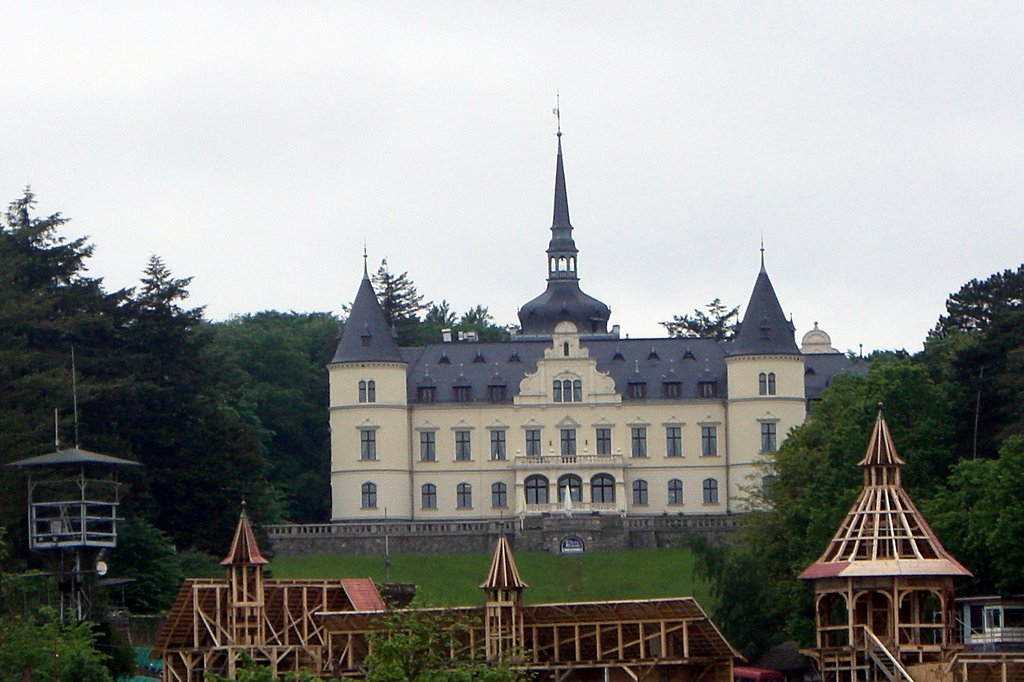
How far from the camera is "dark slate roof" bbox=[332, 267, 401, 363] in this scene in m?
106

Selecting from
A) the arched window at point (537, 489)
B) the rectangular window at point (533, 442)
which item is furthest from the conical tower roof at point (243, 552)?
the rectangular window at point (533, 442)

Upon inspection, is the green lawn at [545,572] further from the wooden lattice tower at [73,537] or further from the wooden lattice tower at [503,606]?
Answer: the wooden lattice tower at [503,606]

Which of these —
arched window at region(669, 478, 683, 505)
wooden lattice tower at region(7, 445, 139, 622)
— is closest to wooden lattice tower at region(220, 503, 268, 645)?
wooden lattice tower at region(7, 445, 139, 622)

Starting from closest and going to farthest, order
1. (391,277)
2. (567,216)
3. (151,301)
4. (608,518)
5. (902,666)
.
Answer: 1. (902,666)
2. (151,301)
3. (608,518)
4. (567,216)
5. (391,277)

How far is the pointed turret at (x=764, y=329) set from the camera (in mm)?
106438

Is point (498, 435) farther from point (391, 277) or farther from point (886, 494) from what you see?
point (886, 494)

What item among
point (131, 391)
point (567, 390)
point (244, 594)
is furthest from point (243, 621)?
point (567, 390)

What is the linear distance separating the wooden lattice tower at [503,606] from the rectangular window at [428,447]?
51.8 meters

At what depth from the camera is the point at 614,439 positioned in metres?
109

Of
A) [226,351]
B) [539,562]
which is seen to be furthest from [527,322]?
[539,562]

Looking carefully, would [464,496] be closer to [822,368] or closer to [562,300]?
[562,300]

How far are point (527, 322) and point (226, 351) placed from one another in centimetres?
1249

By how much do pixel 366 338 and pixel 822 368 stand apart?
18.2 meters

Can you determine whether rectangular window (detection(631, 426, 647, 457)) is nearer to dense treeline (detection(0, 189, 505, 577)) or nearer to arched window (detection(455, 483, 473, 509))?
arched window (detection(455, 483, 473, 509))
